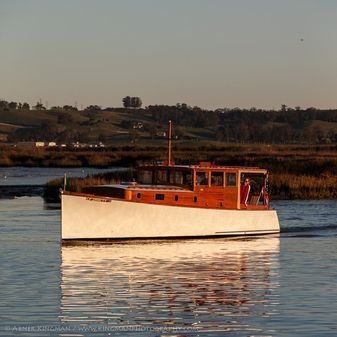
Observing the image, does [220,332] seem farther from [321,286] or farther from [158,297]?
[321,286]

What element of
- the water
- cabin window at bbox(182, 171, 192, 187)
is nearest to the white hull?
cabin window at bbox(182, 171, 192, 187)

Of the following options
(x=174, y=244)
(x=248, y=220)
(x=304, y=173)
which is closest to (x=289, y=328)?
(x=174, y=244)

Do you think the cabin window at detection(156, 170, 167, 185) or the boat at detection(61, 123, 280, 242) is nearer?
the boat at detection(61, 123, 280, 242)

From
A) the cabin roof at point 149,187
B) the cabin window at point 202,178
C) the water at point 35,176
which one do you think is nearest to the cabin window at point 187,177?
the cabin window at point 202,178

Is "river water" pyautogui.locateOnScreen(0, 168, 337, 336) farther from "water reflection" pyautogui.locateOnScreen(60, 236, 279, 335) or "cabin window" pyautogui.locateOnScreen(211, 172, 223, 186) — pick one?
"cabin window" pyautogui.locateOnScreen(211, 172, 223, 186)

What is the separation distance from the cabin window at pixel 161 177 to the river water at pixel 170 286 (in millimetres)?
2864

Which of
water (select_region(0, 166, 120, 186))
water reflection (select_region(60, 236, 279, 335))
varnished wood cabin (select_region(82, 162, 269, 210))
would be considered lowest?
water reflection (select_region(60, 236, 279, 335))

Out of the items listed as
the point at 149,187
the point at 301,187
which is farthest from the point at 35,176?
the point at 149,187

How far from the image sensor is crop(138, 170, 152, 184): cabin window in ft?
143

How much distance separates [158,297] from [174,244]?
13622 millimetres

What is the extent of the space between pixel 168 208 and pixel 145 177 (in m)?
2.99

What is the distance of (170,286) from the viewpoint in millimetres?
28891

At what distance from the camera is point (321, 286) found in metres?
28.5

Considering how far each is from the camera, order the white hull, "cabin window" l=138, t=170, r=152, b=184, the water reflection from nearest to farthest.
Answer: the water reflection → the white hull → "cabin window" l=138, t=170, r=152, b=184
